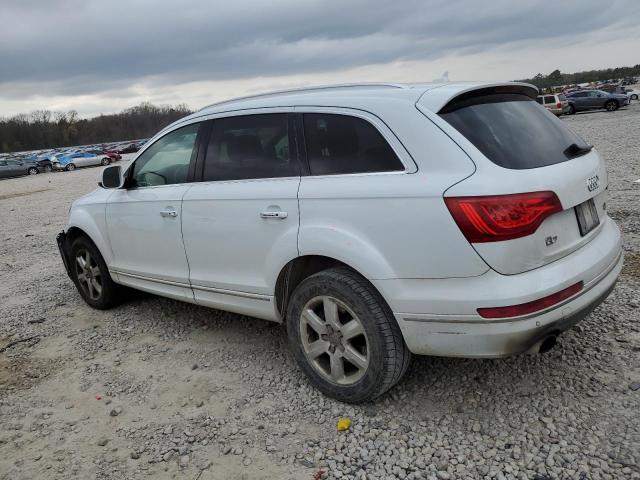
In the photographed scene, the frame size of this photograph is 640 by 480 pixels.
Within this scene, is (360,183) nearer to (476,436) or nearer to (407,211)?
(407,211)

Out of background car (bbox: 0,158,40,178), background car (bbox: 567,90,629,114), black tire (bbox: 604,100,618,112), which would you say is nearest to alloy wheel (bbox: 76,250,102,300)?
background car (bbox: 567,90,629,114)

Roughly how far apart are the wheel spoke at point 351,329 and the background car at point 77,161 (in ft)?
149

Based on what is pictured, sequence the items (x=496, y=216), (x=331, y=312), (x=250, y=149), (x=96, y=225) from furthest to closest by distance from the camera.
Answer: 1. (x=96, y=225)
2. (x=250, y=149)
3. (x=331, y=312)
4. (x=496, y=216)

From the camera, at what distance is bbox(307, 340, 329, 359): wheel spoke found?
10.7 ft

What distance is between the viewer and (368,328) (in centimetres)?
296

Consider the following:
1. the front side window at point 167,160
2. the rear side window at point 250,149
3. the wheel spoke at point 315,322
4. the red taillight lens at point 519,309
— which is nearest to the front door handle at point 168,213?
the front side window at point 167,160

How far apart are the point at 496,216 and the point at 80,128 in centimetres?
12769

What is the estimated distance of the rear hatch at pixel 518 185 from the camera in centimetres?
255

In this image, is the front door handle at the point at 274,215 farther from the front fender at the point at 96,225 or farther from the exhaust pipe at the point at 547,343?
the front fender at the point at 96,225

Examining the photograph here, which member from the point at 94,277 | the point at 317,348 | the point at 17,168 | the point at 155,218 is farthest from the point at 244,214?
the point at 17,168

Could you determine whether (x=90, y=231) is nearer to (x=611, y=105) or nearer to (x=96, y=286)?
(x=96, y=286)

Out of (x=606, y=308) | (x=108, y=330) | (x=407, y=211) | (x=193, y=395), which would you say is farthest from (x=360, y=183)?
(x=108, y=330)

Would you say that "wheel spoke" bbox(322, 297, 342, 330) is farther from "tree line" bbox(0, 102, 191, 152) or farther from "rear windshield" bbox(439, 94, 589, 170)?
"tree line" bbox(0, 102, 191, 152)

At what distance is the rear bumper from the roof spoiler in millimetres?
967
